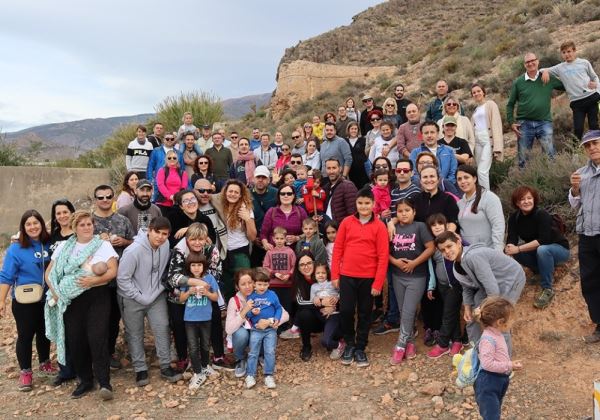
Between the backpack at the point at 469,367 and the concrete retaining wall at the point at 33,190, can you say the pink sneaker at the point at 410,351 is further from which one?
the concrete retaining wall at the point at 33,190

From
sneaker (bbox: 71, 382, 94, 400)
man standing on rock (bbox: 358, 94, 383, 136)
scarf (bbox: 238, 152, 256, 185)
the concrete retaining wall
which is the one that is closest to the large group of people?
sneaker (bbox: 71, 382, 94, 400)

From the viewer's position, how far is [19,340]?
4.90 m

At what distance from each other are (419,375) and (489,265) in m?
1.40

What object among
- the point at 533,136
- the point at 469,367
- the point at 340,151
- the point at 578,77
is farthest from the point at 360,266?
the point at 578,77

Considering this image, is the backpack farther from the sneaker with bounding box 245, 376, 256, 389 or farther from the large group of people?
the sneaker with bounding box 245, 376, 256, 389

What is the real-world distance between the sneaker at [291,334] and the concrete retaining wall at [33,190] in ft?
24.9

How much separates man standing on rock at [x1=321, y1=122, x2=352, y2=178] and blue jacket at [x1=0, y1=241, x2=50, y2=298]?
4208 millimetres

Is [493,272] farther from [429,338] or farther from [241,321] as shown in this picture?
[241,321]

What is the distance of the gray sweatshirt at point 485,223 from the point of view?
4.60 meters

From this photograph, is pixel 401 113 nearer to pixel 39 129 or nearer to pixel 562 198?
pixel 562 198

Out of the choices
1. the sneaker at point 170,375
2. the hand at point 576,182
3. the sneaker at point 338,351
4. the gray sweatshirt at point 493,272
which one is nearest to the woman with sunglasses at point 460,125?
the hand at point 576,182

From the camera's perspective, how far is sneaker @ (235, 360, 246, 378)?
16.1ft

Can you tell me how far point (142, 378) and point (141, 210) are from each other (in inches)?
71.8

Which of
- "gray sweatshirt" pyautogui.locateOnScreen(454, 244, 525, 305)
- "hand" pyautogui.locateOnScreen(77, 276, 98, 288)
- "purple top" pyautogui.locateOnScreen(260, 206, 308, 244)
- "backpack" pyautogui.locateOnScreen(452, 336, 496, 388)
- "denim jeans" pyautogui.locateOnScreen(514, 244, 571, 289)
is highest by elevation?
"purple top" pyautogui.locateOnScreen(260, 206, 308, 244)
